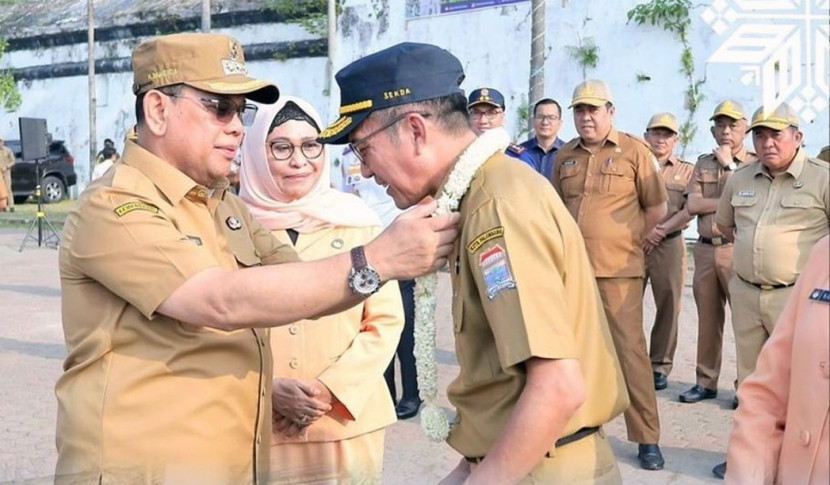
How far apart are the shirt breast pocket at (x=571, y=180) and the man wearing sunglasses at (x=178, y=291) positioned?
12.2 feet

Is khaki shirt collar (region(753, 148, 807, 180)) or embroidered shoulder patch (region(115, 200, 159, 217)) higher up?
embroidered shoulder patch (region(115, 200, 159, 217))

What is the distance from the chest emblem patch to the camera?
2.63 m

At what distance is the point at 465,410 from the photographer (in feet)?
6.73

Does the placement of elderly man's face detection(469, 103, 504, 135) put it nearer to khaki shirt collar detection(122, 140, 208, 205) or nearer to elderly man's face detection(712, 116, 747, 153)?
elderly man's face detection(712, 116, 747, 153)

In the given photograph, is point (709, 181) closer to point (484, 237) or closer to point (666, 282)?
point (666, 282)

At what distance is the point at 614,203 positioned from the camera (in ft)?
18.8

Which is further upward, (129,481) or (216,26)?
(216,26)

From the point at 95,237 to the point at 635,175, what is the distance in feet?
13.8

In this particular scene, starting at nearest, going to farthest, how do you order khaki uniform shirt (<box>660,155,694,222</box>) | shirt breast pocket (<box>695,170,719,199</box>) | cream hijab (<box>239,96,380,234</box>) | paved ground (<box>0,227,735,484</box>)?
cream hijab (<box>239,96,380,234</box>), paved ground (<box>0,227,735,484</box>), shirt breast pocket (<box>695,170,719,199</box>), khaki uniform shirt (<box>660,155,694,222</box>)

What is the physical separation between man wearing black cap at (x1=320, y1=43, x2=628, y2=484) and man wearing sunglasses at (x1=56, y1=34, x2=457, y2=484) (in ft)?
0.43

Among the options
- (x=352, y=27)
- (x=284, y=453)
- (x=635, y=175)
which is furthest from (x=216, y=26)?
(x=284, y=453)

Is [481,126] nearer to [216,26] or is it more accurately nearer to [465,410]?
[465,410]

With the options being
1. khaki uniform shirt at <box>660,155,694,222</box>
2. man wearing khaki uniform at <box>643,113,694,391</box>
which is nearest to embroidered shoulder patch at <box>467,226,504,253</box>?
man wearing khaki uniform at <box>643,113,694,391</box>

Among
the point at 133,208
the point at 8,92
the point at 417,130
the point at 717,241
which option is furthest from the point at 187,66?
the point at 8,92
